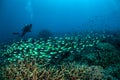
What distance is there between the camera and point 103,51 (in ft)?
30.8

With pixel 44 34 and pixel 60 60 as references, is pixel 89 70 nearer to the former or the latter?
pixel 60 60

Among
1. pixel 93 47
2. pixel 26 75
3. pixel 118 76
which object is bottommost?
pixel 118 76

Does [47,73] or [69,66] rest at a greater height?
[69,66]

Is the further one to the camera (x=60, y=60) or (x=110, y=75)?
(x=60, y=60)

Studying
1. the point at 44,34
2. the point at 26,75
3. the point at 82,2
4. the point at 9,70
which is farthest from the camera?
the point at 82,2

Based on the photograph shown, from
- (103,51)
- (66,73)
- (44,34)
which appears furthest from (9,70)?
(44,34)

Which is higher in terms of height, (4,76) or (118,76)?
(4,76)

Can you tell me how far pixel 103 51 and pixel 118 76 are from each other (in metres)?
2.38

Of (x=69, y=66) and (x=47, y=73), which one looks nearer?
(x=47, y=73)

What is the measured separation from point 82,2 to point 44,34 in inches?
6355

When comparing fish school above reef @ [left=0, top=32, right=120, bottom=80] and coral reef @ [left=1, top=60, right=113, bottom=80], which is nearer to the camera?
coral reef @ [left=1, top=60, right=113, bottom=80]

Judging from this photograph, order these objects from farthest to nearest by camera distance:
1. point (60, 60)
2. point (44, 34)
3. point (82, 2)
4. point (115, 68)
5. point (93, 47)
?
point (82, 2) → point (44, 34) → point (93, 47) → point (60, 60) → point (115, 68)

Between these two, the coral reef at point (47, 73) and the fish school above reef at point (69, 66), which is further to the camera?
the fish school above reef at point (69, 66)

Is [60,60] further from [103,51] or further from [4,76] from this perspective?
[4,76]
